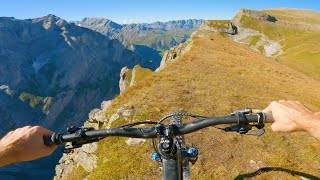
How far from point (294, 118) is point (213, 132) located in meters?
16.6

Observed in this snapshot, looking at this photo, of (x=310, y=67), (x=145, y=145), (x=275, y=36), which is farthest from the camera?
(x=275, y=36)

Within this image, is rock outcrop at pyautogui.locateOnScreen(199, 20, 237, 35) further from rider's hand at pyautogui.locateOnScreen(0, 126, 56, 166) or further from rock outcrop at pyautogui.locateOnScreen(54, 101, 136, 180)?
rider's hand at pyautogui.locateOnScreen(0, 126, 56, 166)

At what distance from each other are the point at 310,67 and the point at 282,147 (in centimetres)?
6932

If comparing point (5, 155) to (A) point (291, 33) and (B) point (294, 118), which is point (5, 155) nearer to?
(B) point (294, 118)

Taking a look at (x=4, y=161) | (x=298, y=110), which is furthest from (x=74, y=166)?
(x=298, y=110)

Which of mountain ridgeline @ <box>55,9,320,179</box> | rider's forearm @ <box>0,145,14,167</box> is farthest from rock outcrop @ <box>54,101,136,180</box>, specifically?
rider's forearm @ <box>0,145,14,167</box>

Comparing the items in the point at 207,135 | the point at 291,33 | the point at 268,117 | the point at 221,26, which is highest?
the point at 268,117

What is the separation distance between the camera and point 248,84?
120 ft

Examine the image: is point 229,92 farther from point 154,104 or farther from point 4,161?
point 4,161

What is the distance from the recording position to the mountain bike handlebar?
16.4ft

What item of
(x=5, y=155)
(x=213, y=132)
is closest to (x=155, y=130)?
(x=5, y=155)

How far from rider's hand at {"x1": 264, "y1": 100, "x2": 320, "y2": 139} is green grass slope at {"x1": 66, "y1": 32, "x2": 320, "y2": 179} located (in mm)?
12227

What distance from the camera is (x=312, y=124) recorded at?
4660 mm

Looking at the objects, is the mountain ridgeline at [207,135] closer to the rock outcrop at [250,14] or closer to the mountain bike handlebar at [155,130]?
the mountain bike handlebar at [155,130]
